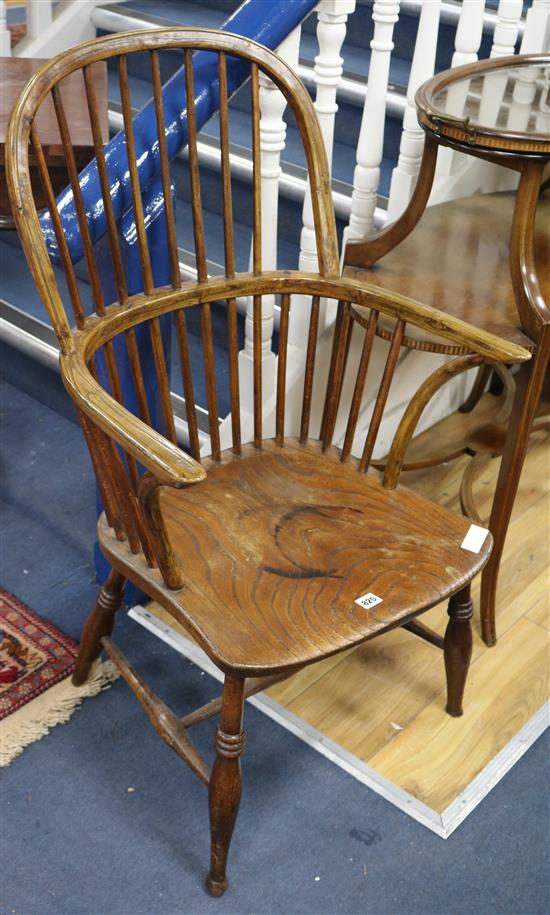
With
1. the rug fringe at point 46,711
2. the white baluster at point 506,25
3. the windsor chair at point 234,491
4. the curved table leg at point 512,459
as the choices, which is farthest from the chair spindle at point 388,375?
the white baluster at point 506,25

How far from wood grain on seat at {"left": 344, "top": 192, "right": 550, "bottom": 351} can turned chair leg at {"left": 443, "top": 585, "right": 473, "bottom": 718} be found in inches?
16.4

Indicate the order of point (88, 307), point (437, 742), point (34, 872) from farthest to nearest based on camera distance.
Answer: point (88, 307)
point (437, 742)
point (34, 872)

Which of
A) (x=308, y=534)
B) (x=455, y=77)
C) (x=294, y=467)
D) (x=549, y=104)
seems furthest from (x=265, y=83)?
(x=308, y=534)

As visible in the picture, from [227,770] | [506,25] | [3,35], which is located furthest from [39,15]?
[227,770]

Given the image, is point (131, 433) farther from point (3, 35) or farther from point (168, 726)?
point (3, 35)

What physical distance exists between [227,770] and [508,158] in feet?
3.22

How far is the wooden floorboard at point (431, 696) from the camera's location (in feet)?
5.58

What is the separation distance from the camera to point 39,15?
282cm

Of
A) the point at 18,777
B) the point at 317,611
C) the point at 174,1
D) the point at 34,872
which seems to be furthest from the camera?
the point at 174,1

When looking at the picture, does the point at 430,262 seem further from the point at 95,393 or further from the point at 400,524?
the point at 95,393

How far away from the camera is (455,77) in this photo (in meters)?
1.72

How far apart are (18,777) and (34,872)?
7.2 inches

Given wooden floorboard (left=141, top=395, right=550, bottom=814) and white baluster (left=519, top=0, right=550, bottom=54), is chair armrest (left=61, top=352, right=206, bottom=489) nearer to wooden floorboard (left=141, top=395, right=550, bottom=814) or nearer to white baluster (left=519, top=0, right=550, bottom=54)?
wooden floorboard (left=141, top=395, right=550, bottom=814)

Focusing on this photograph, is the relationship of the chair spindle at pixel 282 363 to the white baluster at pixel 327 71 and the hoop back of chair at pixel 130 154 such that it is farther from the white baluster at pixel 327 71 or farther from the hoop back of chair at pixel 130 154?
the white baluster at pixel 327 71
